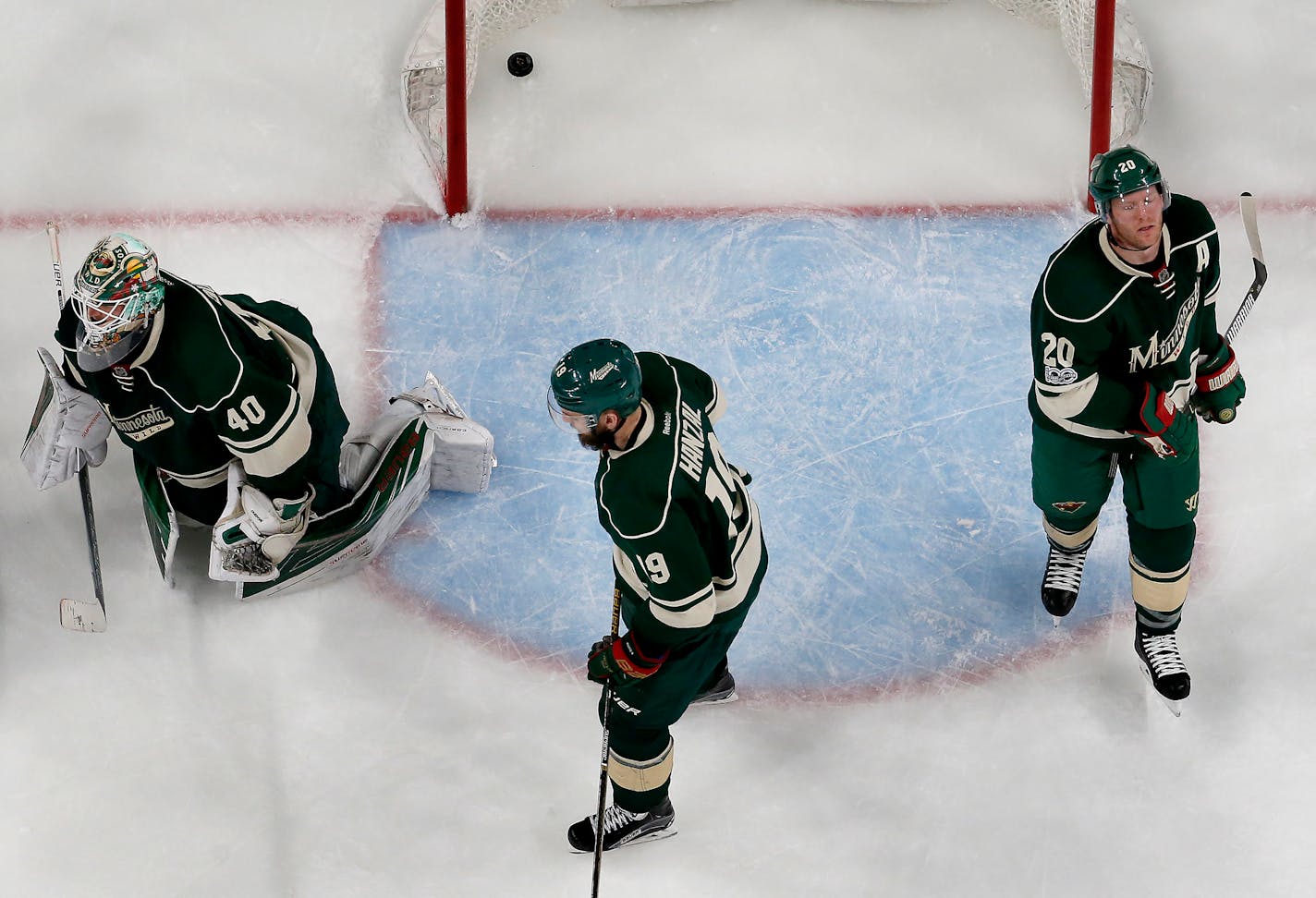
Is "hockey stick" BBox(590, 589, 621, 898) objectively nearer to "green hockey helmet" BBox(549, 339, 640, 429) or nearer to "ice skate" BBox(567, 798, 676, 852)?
"ice skate" BBox(567, 798, 676, 852)

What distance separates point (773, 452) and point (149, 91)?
2337 millimetres

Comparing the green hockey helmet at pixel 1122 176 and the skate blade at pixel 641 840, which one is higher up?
the green hockey helmet at pixel 1122 176

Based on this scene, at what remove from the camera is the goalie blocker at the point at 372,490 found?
4051mm

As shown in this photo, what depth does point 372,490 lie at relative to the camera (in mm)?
4238

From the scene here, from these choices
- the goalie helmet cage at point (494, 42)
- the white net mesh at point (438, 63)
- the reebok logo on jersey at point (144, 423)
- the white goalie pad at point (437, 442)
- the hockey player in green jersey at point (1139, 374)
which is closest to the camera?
the hockey player in green jersey at point (1139, 374)

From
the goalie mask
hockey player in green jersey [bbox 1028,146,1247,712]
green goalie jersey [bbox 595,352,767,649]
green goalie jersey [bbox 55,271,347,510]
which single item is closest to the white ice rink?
hockey player in green jersey [bbox 1028,146,1247,712]

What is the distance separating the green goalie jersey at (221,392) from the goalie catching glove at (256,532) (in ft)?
0.12

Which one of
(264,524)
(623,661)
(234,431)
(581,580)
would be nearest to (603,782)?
(623,661)

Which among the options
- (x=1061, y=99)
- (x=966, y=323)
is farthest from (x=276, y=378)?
(x=1061, y=99)

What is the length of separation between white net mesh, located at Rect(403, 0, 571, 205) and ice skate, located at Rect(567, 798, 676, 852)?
6.82 feet

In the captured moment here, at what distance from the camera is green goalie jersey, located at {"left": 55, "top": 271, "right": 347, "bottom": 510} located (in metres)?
3.61

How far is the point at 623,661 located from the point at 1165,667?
151cm

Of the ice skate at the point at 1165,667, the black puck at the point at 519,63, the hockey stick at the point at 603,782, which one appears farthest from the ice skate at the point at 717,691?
the black puck at the point at 519,63

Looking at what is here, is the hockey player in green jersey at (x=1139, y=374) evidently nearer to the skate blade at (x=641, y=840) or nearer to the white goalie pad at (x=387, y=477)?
the skate blade at (x=641, y=840)
